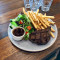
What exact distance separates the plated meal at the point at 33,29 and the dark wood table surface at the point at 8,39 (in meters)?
0.09

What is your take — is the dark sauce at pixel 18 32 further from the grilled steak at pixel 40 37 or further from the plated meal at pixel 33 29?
the grilled steak at pixel 40 37

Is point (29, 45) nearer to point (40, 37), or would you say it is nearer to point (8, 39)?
point (40, 37)

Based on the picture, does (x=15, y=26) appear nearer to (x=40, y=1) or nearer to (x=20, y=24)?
(x=20, y=24)

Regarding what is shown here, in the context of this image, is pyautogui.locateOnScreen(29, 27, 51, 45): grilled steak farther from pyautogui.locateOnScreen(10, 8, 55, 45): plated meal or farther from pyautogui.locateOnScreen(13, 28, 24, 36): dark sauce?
pyautogui.locateOnScreen(13, 28, 24, 36): dark sauce

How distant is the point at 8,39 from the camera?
2.95ft

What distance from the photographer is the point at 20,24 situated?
920mm

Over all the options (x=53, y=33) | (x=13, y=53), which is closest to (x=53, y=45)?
(x=53, y=33)

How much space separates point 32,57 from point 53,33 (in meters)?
0.33

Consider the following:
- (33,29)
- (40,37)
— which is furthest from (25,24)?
(40,37)

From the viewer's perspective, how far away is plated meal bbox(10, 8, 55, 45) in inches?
31.6

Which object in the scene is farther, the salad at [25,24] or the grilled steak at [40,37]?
the salad at [25,24]

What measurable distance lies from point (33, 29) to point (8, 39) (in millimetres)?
262

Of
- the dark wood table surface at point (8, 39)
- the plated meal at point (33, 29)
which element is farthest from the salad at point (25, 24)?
the dark wood table surface at point (8, 39)

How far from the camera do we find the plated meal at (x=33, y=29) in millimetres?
803
